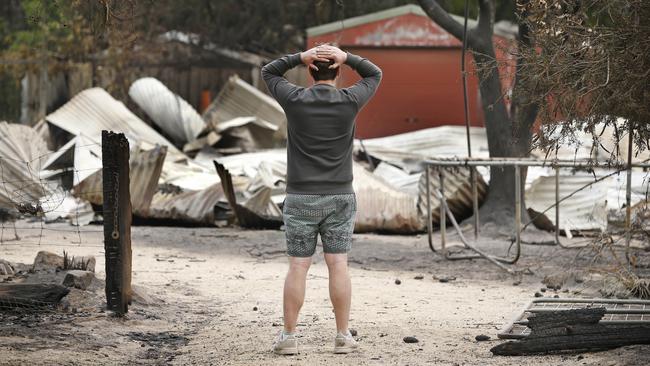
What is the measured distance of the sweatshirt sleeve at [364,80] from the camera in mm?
7039

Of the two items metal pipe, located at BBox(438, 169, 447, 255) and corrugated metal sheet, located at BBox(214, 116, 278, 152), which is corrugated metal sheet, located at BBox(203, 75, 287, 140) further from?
metal pipe, located at BBox(438, 169, 447, 255)

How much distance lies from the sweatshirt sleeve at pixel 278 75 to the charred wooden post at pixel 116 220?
154 centimetres

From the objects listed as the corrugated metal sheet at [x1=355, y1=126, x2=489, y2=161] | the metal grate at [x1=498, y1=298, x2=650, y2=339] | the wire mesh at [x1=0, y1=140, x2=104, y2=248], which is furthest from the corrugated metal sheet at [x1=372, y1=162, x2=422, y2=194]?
the metal grate at [x1=498, y1=298, x2=650, y2=339]

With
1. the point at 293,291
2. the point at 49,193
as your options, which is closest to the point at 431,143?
the point at 49,193

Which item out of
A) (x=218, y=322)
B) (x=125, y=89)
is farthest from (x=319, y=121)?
(x=125, y=89)

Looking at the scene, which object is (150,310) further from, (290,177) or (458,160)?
(458,160)

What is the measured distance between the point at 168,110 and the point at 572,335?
17116 mm

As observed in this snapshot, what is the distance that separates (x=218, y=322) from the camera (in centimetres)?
848

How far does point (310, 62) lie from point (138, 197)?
29.9ft

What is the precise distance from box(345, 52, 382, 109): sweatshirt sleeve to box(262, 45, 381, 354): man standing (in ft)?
0.18

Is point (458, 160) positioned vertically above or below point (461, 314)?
above

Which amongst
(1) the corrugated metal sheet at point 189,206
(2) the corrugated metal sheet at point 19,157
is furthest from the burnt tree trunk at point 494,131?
(2) the corrugated metal sheet at point 19,157

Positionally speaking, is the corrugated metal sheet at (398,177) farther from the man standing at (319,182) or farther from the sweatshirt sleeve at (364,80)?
the man standing at (319,182)

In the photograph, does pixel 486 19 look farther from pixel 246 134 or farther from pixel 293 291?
pixel 293 291
